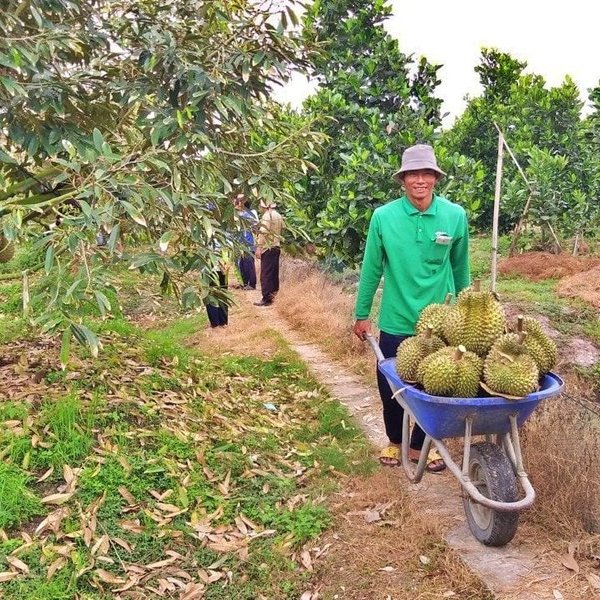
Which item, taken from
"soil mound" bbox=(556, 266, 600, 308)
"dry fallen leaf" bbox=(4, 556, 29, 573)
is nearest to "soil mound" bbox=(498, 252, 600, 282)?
"soil mound" bbox=(556, 266, 600, 308)

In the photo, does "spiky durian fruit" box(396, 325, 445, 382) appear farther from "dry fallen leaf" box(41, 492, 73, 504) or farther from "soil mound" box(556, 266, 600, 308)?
"soil mound" box(556, 266, 600, 308)

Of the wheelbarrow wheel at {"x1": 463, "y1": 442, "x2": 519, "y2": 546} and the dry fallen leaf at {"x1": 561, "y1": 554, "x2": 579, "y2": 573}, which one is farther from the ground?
the wheelbarrow wheel at {"x1": 463, "y1": 442, "x2": 519, "y2": 546}

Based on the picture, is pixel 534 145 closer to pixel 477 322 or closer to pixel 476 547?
pixel 477 322

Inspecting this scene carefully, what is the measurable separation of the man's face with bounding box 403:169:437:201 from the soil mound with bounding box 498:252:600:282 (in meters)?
7.07

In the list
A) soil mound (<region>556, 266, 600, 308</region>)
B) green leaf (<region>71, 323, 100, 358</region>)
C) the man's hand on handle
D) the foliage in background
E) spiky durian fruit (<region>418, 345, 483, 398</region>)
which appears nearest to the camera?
spiky durian fruit (<region>418, 345, 483, 398</region>)

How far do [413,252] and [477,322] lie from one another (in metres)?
0.84

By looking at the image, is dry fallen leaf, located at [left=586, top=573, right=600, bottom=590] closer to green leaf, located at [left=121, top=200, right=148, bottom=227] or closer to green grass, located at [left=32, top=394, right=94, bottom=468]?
green leaf, located at [left=121, top=200, right=148, bottom=227]

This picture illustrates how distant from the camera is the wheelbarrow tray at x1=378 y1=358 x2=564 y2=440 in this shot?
260 centimetres

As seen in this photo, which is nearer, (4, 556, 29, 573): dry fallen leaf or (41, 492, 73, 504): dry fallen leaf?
(4, 556, 29, 573): dry fallen leaf

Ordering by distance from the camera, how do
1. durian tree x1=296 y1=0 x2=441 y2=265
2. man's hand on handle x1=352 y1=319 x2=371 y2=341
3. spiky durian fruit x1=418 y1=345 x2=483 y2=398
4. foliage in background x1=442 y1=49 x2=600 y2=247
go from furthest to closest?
foliage in background x1=442 y1=49 x2=600 y2=247 → durian tree x1=296 y1=0 x2=441 y2=265 → man's hand on handle x1=352 y1=319 x2=371 y2=341 → spiky durian fruit x1=418 y1=345 x2=483 y2=398

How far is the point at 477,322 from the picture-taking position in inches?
113

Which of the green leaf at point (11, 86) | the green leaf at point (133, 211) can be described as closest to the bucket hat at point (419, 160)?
the green leaf at point (133, 211)

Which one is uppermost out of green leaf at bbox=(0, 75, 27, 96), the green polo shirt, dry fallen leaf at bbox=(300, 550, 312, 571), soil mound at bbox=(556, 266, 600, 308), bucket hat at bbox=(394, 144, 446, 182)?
green leaf at bbox=(0, 75, 27, 96)

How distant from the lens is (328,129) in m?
7.62
